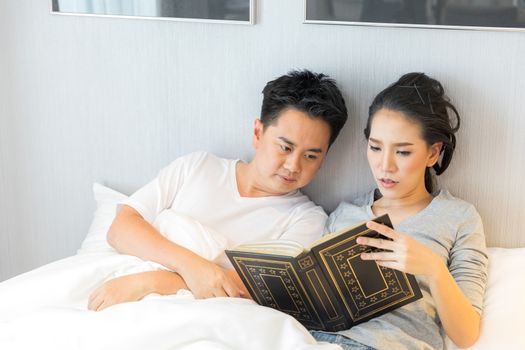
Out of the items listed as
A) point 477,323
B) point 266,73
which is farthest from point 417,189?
point 266,73

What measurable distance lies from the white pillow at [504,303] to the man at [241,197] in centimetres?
43

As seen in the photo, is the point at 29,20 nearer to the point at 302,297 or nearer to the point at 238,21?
the point at 238,21

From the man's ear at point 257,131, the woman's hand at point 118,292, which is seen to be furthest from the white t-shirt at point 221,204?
the woman's hand at point 118,292

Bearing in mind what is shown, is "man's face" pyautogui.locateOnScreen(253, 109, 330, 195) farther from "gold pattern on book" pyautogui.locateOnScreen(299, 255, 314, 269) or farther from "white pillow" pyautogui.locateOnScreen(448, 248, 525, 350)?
"white pillow" pyautogui.locateOnScreen(448, 248, 525, 350)

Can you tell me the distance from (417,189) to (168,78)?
777 mm

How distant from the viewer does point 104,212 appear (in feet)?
7.13

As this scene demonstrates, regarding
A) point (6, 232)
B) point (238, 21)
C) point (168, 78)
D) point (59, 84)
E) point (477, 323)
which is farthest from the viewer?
point (6, 232)

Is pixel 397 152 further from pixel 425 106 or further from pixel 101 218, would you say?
pixel 101 218

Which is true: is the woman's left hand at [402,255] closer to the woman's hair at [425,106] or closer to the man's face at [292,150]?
the woman's hair at [425,106]

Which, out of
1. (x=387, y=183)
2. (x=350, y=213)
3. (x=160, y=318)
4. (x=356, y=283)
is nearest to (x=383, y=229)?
(x=356, y=283)

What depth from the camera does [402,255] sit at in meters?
1.52

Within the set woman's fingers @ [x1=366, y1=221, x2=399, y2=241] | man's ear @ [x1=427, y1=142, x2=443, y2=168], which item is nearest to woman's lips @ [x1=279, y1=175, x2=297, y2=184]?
man's ear @ [x1=427, y1=142, x2=443, y2=168]

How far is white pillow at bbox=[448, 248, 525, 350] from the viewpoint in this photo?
1619mm

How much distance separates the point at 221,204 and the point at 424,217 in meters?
0.53
